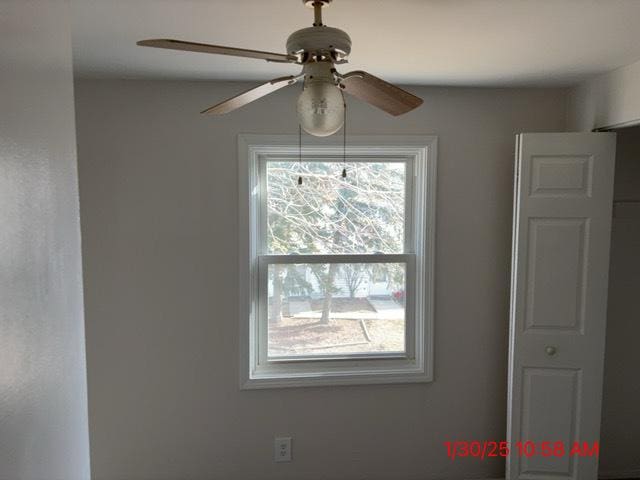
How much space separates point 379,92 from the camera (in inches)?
59.4

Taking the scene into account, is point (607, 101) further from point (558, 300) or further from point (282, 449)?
point (282, 449)

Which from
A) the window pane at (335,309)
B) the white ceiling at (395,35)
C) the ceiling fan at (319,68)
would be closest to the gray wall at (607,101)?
the white ceiling at (395,35)

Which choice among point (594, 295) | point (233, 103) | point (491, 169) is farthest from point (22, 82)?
point (594, 295)

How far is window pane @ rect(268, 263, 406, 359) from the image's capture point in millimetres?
2873

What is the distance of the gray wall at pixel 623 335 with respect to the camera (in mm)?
2846

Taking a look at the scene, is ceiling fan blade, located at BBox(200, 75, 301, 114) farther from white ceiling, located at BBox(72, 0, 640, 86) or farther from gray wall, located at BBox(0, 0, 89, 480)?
gray wall, located at BBox(0, 0, 89, 480)

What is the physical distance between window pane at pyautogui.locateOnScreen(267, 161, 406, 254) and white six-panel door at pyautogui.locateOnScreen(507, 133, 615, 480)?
640mm

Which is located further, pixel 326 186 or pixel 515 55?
pixel 326 186

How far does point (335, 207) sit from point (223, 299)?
768 millimetres

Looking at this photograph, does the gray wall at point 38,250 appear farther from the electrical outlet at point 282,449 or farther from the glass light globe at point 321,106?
the electrical outlet at point 282,449

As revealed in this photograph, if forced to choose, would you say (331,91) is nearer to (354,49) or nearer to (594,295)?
(354,49)

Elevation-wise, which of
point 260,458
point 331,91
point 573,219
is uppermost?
point 331,91

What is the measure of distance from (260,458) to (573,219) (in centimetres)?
204

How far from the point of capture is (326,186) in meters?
2.82
